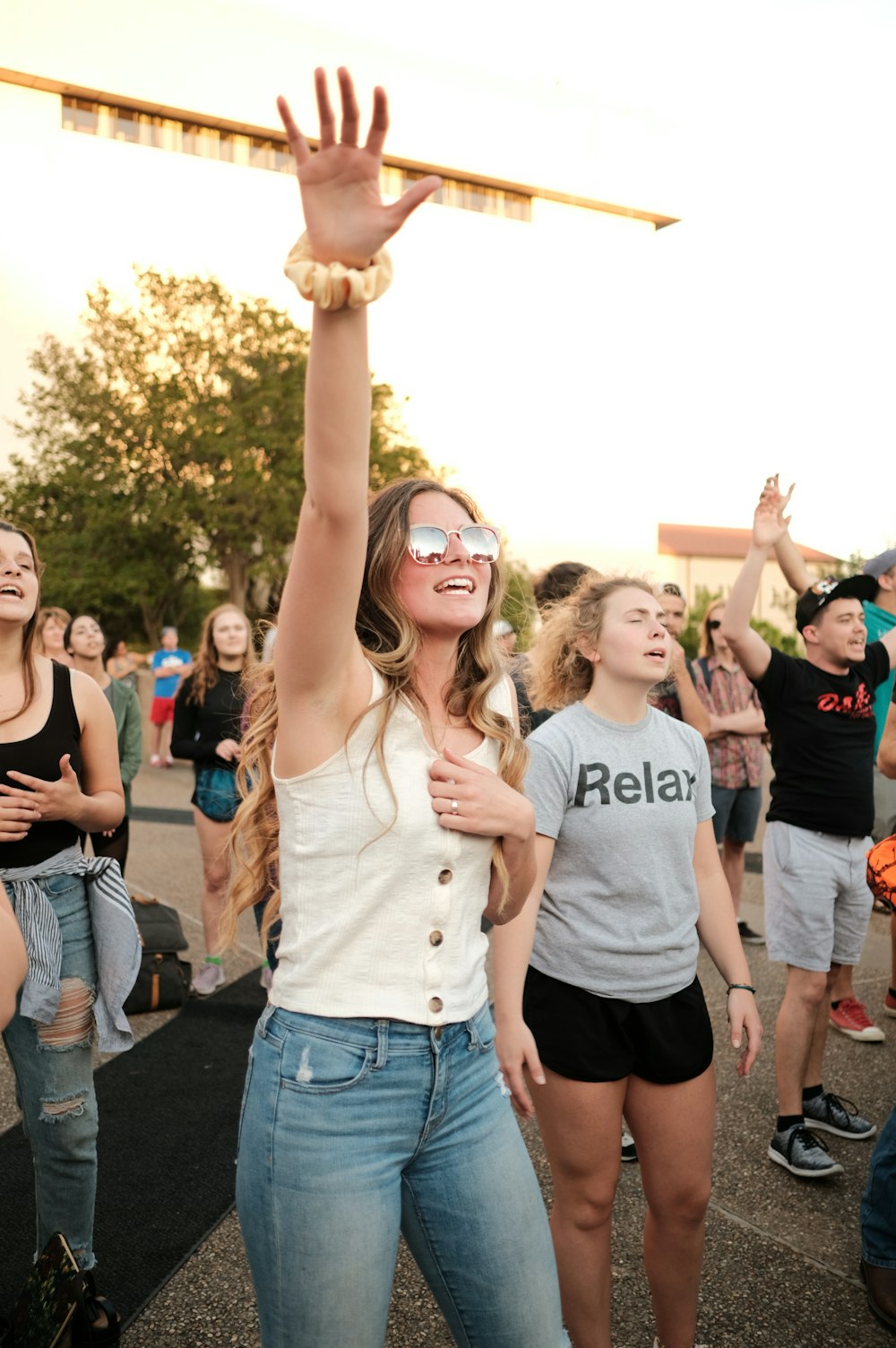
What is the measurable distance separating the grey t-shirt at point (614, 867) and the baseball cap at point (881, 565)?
2.84 meters

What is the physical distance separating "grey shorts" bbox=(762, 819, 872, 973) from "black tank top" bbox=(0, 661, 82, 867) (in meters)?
2.61

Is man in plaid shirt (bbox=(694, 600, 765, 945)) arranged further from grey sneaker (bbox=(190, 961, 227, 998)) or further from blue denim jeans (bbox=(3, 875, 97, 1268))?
blue denim jeans (bbox=(3, 875, 97, 1268))

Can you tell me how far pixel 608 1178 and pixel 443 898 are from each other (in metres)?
1.18

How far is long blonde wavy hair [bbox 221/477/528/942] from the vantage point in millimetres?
1959

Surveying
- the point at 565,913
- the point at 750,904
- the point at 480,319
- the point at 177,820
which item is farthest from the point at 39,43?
the point at 565,913

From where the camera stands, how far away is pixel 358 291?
1.42 metres

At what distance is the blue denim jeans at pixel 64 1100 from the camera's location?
2844 mm

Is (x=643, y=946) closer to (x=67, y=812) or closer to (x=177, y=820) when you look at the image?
(x=67, y=812)

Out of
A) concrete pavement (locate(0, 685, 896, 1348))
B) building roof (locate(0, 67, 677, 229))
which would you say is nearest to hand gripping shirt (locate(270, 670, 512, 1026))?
concrete pavement (locate(0, 685, 896, 1348))

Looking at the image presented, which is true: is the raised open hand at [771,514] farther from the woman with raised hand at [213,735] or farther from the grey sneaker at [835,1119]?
the woman with raised hand at [213,735]

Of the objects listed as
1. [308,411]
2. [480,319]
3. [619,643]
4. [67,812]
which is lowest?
[67,812]

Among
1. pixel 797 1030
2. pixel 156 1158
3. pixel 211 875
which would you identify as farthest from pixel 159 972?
pixel 797 1030

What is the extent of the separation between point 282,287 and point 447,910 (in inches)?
1783

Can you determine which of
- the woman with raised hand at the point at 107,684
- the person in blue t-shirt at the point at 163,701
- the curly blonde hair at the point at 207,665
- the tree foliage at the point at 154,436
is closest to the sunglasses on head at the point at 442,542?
the curly blonde hair at the point at 207,665
